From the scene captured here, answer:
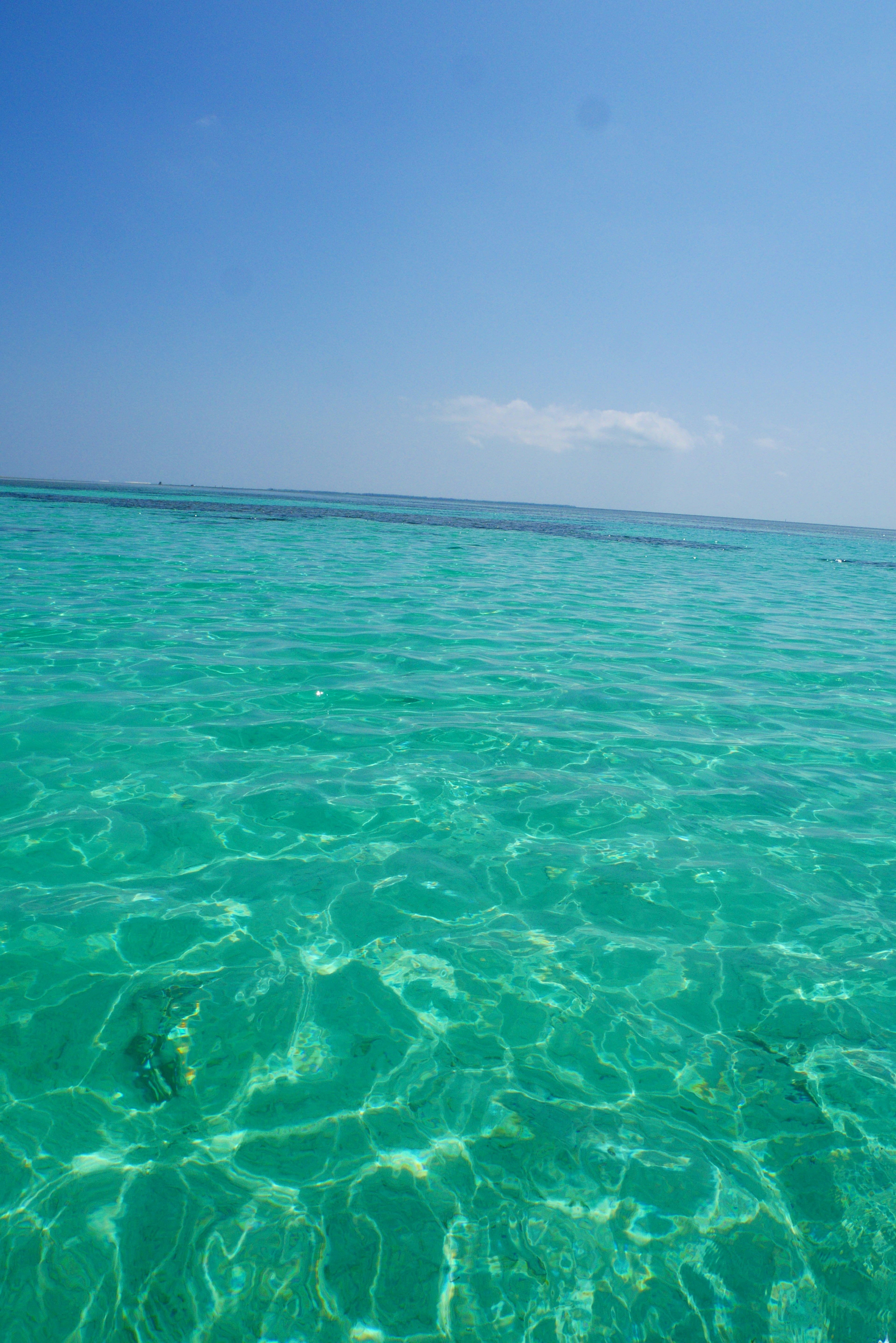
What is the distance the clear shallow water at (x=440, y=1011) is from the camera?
2717 mm

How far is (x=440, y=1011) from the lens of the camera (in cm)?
400

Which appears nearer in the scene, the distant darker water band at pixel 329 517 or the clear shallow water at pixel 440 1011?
the clear shallow water at pixel 440 1011

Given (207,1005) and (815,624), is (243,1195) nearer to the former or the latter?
(207,1005)

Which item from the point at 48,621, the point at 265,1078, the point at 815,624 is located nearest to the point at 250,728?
the point at 265,1078

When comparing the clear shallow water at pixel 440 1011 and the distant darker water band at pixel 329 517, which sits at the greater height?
the distant darker water band at pixel 329 517

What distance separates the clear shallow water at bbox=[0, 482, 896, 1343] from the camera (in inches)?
107

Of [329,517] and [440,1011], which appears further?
[329,517]

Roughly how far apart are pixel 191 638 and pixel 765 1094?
10.6 meters

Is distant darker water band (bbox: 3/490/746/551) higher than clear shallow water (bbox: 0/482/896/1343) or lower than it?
higher

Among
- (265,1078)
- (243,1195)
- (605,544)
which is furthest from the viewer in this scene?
(605,544)

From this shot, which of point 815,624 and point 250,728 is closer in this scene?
point 250,728

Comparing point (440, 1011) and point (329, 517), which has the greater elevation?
point (329, 517)

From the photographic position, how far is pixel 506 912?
489cm

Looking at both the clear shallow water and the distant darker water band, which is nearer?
the clear shallow water
